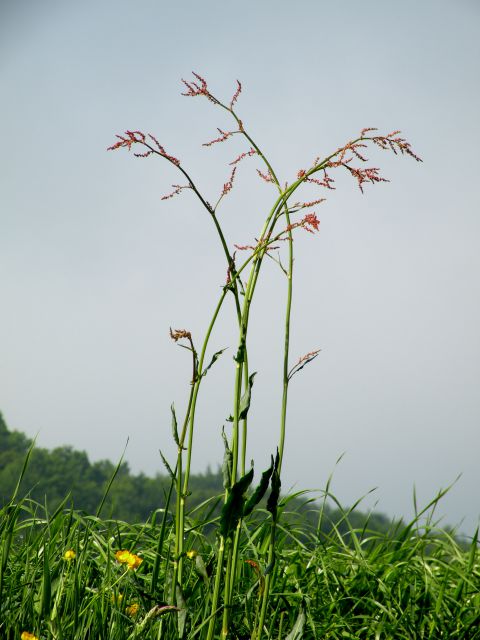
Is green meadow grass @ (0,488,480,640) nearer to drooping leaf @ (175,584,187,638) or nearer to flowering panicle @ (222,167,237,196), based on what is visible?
drooping leaf @ (175,584,187,638)

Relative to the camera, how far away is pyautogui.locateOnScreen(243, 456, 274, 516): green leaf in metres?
1.81

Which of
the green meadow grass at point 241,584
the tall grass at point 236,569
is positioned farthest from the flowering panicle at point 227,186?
the green meadow grass at point 241,584

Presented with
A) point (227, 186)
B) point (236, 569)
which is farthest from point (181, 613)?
point (227, 186)

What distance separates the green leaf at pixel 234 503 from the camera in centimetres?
180

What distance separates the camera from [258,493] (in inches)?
71.5

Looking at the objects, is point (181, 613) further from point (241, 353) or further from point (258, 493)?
point (241, 353)

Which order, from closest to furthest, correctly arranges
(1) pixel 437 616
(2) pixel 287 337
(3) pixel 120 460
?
(2) pixel 287 337 → (3) pixel 120 460 → (1) pixel 437 616

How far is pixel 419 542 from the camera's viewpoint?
3045 mm

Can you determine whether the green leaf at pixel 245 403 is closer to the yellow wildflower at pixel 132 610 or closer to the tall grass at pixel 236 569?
the tall grass at pixel 236 569

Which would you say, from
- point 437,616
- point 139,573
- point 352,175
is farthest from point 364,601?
point 352,175

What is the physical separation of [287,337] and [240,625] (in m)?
1.13

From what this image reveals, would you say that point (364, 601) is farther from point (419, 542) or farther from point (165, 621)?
point (165, 621)

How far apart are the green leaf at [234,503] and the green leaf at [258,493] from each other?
0.05ft

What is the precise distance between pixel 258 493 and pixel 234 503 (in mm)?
69
